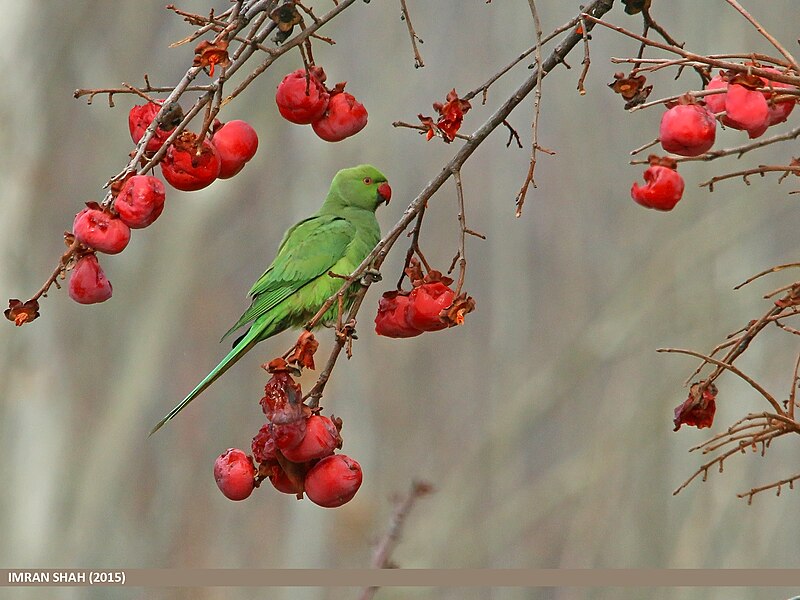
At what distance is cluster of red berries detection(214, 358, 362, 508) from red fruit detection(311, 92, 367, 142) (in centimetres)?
51

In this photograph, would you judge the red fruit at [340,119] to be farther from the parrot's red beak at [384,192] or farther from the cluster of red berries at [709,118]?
the parrot's red beak at [384,192]

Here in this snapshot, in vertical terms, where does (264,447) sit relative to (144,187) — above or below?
below

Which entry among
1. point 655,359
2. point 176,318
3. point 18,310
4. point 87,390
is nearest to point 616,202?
point 655,359

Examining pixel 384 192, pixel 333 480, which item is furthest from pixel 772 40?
pixel 384 192

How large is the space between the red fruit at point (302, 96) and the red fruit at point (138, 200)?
1.38 ft

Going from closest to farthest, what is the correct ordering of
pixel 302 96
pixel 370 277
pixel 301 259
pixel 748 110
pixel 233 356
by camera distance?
pixel 748 110
pixel 370 277
pixel 302 96
pixel 233 356
pixel 301 259

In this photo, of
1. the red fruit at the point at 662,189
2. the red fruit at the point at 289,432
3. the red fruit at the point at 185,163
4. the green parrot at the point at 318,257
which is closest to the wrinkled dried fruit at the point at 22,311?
the red fruit at the point at 185,163

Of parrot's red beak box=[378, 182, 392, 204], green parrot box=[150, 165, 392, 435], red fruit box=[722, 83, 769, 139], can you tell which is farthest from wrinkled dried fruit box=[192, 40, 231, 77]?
parrot's red beak box=[378, 182, 392, 204]

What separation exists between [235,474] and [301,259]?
145cm

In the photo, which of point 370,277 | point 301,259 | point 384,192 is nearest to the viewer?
point 370,277

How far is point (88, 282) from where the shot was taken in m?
1.53

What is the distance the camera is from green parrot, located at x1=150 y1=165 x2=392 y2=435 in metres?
2.91

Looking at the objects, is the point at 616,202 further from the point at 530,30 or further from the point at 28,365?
the point at 28,365

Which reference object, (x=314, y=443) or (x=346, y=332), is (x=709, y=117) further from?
(x=314, y=443)
